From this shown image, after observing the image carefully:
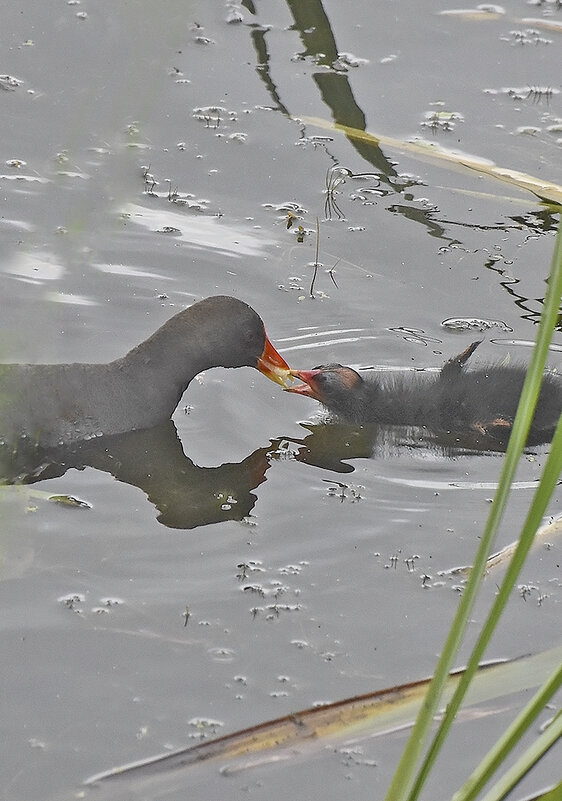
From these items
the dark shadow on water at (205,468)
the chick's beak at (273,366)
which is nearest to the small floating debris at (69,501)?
the dark shadow on water at (205,468)

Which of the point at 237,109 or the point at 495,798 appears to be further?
the point at 237,109

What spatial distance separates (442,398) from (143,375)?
123 centimetres

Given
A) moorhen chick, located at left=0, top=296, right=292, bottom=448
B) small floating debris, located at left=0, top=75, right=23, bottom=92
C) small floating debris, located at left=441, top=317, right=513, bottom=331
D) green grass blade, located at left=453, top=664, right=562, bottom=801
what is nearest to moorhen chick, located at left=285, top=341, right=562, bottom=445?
moorhen chick, located at left=0, top=296, right=292, bottom=448

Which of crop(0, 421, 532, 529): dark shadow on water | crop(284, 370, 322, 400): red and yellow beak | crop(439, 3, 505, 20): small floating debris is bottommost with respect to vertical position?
crop(0, 421, 532, 529): dark shadow on water

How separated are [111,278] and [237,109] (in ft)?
6.05

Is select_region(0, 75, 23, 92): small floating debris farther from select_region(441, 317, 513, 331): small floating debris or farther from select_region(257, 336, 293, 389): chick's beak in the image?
select_region(441, 317, 513, 331): small floating debris

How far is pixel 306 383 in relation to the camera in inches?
200

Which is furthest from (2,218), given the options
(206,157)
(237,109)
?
(237,109)

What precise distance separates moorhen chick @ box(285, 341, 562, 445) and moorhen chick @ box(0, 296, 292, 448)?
300 millimetres

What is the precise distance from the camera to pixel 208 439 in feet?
16.3

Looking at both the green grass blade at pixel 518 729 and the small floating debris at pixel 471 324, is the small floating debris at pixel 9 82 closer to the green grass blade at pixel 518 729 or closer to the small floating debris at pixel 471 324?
the small floating debris at pixel 471 324

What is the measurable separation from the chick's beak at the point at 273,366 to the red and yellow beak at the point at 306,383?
0.11 feet

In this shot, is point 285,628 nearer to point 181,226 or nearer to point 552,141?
point 181,226

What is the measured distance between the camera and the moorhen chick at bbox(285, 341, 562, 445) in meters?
4.98
